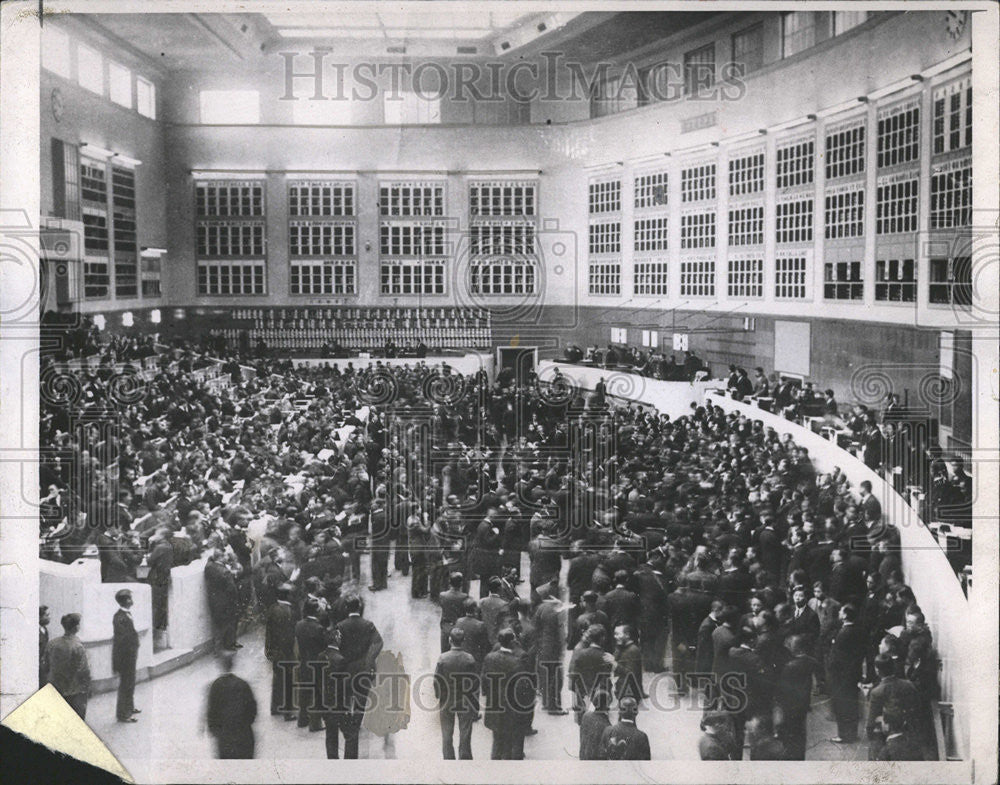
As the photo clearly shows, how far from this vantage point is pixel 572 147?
9.13 m

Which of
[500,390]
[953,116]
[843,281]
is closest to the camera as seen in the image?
[953,116]

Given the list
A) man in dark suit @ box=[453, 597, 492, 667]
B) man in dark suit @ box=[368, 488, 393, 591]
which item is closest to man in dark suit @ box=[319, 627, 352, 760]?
man in dark suit @ box=[368, 488, 393, 591]

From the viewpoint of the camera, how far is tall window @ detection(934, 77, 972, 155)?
319 inches

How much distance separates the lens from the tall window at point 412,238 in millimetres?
9008

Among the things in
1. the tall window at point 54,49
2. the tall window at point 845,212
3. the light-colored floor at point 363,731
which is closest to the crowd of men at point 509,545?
the light-colored floor at point 363,731

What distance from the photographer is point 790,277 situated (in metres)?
9.26

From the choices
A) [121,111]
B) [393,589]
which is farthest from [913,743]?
[121,111]

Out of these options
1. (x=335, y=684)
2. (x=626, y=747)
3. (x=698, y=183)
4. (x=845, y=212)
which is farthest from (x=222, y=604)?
(x=845, y=212)

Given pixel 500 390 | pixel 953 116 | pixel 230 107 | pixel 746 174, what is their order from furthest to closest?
1. pixel 500 390
2. pixel 746 174
3. pixel 230 107
4. pixel 953 116

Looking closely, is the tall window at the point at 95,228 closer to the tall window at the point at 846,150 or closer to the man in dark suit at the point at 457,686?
the man in dark suit at the point at 457,686

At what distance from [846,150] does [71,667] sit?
30.0ft

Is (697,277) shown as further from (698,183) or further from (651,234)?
(698,183)

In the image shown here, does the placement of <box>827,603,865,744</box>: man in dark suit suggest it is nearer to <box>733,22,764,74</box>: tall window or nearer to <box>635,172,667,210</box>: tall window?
<box>635,172,667,210</box>: tall window

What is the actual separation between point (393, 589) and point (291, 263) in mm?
3610
